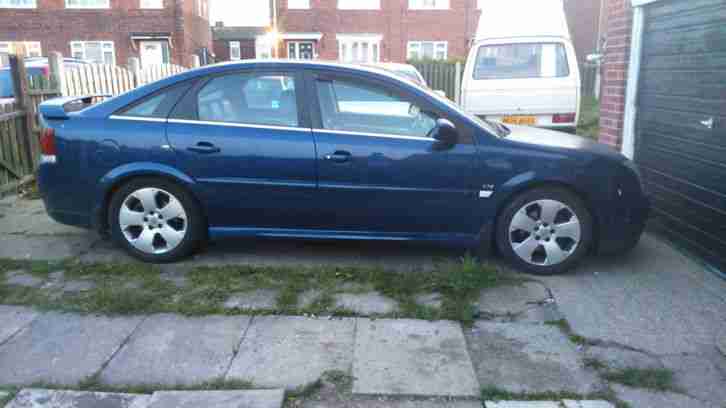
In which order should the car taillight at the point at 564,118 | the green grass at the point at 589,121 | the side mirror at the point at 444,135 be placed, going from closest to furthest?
1. the side mirror at the point at 444,135
2. the car taillight at the point at 564,118
3. the green grass at the point at 589,121

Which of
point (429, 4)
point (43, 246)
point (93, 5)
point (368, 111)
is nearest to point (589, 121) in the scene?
point (368, 111)

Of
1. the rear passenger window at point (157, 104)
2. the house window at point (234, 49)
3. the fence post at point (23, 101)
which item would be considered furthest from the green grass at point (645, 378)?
the house window at point (234, 49)

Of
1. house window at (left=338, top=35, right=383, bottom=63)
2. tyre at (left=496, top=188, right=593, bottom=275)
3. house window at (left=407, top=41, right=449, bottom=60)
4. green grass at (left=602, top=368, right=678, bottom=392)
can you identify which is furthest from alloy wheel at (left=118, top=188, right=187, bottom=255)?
house window at (left=407, top=41, right=449, bottom=60)

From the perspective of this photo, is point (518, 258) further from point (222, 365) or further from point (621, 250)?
point (222, 365)

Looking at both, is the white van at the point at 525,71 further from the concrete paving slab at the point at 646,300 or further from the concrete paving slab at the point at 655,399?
the concrete paving slab at the point at 655,399

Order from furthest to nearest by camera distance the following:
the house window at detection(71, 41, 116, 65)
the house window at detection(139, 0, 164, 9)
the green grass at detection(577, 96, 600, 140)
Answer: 1. the house window at detection(71, 41, 116, 65)
2. the house window at detection(139, 0, 164, 9)
3. the green grass at detection(577, 96, 600, 140)

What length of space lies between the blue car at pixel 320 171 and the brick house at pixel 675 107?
2.43 feet

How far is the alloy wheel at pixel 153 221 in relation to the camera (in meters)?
5.01

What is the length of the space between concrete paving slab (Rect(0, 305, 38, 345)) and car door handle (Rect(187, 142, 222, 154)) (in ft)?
5.28

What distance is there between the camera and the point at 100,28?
27.4 meters

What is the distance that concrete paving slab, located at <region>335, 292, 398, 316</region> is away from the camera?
4.21m

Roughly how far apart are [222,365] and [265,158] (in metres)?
1.85

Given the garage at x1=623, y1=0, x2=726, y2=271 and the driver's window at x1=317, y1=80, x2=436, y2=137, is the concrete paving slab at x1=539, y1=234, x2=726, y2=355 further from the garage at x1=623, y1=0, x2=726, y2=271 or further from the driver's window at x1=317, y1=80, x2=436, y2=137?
the driver's window at x1=317, y1=80, x2=436, y2=137

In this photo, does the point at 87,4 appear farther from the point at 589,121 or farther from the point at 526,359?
the point at 526,359
